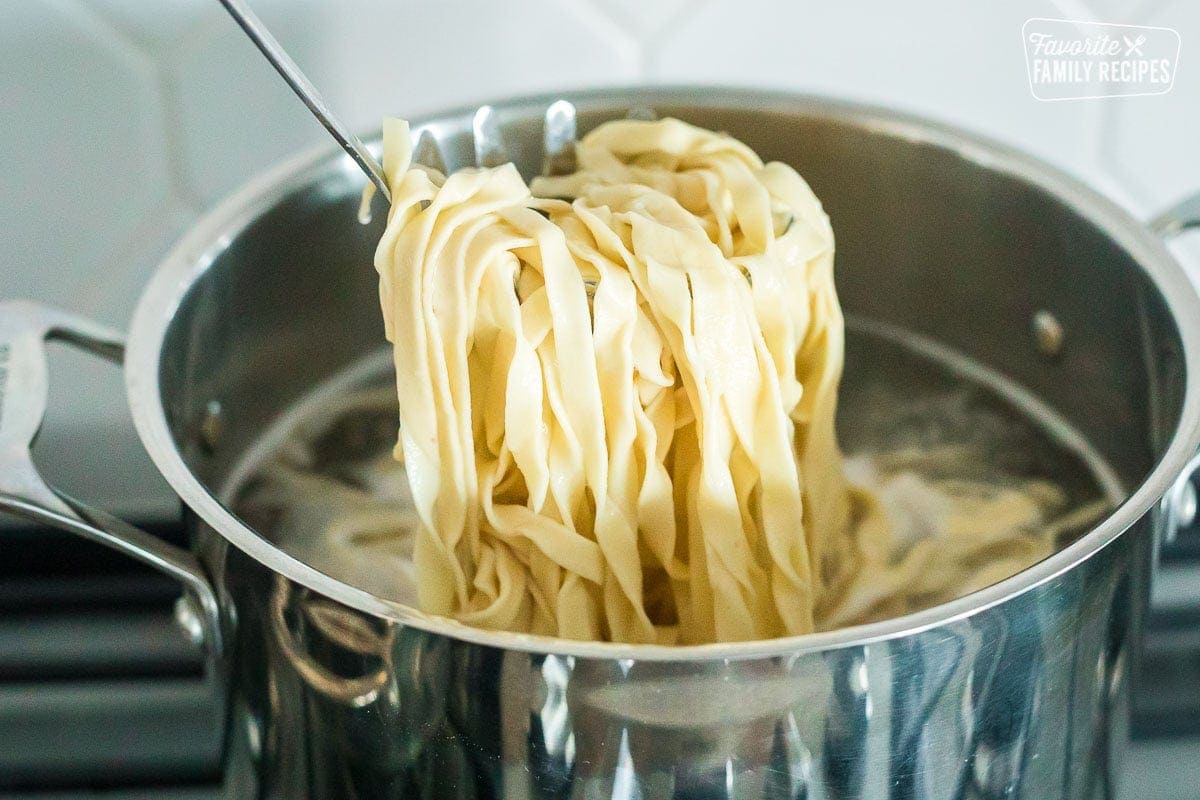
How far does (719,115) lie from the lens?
0.69 metres

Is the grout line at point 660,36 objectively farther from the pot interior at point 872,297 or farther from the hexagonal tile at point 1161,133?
the hexagonal tile at point 1161,133

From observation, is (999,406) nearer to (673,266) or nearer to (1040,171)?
(1040,171)

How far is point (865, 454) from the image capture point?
0.72 meters

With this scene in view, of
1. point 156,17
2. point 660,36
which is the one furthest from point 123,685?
point 660,36

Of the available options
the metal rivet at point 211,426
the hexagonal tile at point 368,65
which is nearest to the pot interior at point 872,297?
the metal rivet at point 211,426

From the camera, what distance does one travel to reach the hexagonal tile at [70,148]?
748mm

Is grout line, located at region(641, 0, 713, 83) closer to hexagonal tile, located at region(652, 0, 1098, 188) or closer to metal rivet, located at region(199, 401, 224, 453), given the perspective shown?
hexagonal tile, located at region(652, 0, 1098, 188)

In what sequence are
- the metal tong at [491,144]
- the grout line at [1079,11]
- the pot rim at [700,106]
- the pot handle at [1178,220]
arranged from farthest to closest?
the grout line at [1079,11], the pot handle at [1178,220], the metal tong at [491,144], the pot rim at [700,106]

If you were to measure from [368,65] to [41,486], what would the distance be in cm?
36

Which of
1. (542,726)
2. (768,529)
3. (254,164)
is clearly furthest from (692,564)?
(254,164)

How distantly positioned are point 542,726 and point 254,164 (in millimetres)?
490

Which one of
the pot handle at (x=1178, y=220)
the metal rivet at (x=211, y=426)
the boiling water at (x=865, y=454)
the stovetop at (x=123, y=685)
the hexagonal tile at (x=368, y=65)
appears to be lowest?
the stovetop at (x=123, y=685)

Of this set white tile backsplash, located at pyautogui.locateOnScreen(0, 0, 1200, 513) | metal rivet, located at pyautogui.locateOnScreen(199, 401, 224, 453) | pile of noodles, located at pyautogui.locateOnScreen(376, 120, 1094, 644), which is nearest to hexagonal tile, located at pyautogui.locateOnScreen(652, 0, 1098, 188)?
white tile backsplash, located at pyautogui.locateOnScreen(0, 0, 1200, 513)

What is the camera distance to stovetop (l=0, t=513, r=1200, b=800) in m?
0.68
